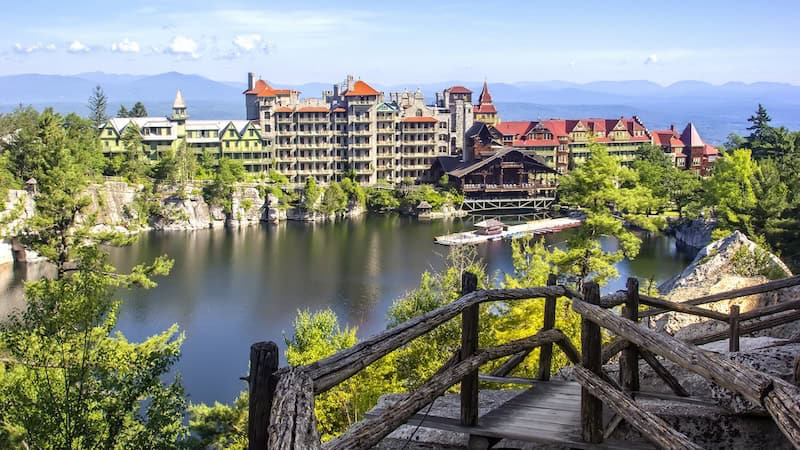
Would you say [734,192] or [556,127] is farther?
[556,127]

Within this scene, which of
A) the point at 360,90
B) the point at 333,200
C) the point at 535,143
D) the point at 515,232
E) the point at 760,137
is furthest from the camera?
the point at 535,143

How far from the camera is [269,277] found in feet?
117

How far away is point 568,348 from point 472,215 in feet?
170

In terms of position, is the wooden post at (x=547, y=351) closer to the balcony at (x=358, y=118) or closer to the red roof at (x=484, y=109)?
the balcony at (x=358, y=118)

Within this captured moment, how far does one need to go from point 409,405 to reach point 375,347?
0.38 metres

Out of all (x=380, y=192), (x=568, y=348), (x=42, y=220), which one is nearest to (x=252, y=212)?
(x=380, y=192)

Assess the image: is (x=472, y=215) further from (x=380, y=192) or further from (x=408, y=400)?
(x=408, y=400)

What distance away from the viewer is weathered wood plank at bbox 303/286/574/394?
3240mm

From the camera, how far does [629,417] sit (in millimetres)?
3750

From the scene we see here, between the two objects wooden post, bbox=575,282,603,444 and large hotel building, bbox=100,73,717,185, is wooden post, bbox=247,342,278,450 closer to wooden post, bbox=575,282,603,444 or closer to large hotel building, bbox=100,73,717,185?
wooden post, bbox=575,282,603,444

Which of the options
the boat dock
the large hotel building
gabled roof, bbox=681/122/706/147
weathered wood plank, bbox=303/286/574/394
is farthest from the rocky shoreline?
gabled roof, bbox=681/122/706/147

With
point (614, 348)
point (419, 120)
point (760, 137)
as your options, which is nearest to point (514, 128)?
point (419, 120)

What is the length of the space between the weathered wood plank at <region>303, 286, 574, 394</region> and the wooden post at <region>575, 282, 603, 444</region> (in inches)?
30.4

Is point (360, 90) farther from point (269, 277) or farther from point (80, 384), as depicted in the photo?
point (80, 384)
